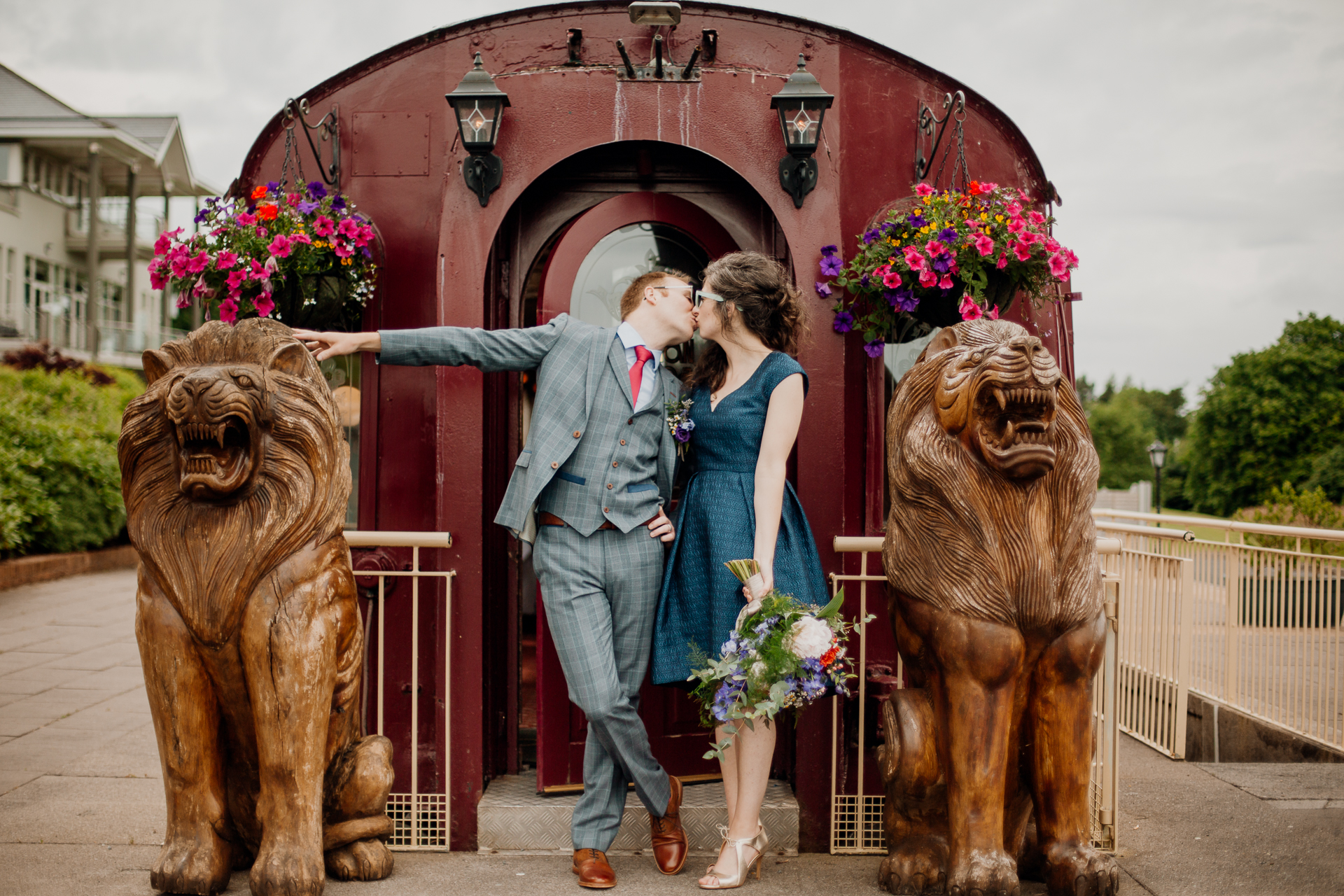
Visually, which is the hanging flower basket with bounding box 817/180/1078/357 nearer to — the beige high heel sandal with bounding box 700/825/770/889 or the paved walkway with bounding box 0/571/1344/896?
the beige high heel sandal with bounding box 700/825/770/889

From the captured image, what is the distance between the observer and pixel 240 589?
292cm

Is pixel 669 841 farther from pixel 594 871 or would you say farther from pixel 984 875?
pixel 984 875

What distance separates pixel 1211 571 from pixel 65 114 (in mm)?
28598

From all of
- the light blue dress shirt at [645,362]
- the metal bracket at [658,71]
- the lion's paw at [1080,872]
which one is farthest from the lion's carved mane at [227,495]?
the lion's paw at [1080,872]

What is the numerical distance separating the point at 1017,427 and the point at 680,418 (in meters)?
1.18

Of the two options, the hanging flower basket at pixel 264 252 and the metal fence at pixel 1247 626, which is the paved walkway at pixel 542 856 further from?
the hanging flower basket at pixel 264 252

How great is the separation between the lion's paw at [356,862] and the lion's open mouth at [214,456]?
1265 millimetres

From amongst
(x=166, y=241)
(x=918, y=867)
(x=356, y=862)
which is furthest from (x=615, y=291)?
(x=918, y=867)

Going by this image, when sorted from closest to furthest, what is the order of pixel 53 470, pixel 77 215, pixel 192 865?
pixel 192 865 < pixel 53 470 < pixel 77 215

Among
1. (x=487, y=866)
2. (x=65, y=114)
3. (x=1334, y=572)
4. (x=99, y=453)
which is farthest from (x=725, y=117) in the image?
A: (x=65, y=114)

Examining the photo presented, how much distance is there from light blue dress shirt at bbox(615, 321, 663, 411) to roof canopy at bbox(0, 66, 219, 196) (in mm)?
25495

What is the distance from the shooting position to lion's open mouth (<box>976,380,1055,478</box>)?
2850 mm

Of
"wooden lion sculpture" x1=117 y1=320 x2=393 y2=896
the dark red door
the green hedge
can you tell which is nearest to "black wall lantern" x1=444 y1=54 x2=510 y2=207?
the dark red door

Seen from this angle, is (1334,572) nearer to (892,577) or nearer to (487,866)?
(892,577)
